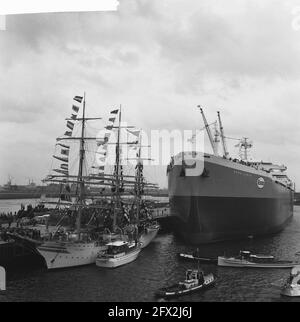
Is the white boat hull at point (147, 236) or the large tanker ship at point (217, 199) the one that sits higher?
the large tanker ship at point (217, 199)

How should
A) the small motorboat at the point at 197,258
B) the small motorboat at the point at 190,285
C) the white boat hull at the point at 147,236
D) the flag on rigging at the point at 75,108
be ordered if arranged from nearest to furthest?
the small motorboat at the point at 190,285 < the small motorboat at the point at 197,258 < the flag on rigging at the point at 75,108 < the white boat hull at the point at 147,236

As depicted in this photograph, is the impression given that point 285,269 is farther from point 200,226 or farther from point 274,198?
point 274,198

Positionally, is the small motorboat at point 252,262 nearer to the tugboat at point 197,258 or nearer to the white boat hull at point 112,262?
the tugboat at point 197,258

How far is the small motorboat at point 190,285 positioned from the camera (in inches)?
675

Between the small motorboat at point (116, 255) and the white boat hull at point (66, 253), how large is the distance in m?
0.81

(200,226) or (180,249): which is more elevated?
(200,226)

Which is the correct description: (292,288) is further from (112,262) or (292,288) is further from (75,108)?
(75,108)

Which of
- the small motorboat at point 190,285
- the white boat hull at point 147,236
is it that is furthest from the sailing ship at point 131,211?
the small motorboat at point 190,285

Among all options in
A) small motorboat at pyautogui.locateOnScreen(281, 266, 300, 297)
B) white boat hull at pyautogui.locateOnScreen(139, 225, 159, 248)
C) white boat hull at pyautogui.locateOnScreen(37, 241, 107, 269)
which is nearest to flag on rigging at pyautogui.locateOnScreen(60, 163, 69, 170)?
white boat hull at pyautogui.locateOnScreen(37, 241, 107, 269)
